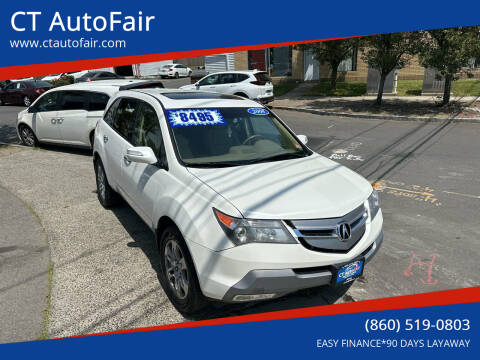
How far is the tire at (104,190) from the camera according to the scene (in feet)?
18.1

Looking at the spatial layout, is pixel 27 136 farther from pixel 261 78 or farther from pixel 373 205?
pixel 373 205

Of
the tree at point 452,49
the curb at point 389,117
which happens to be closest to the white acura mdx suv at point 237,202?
the curb at point 389,117

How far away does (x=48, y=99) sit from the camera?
9570 millimetres

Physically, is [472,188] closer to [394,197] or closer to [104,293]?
[394,197]

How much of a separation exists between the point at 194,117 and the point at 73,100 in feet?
20.4

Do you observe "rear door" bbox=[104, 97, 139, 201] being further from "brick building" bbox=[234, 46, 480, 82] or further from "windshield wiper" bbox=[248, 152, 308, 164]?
"brick building" bbox=[234, 46, 480, 82]

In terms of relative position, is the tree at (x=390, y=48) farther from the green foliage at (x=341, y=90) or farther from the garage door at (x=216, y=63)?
the garage door at (x=216, y=63)

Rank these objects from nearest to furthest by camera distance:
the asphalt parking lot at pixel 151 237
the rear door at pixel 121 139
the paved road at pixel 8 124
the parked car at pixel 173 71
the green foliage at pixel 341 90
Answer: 1. the asphalt parking lot at pixel 151 237
2. the rear door at pixel 121 139
3. the paved road at pixel 8 124
4. the green foliage at pixel 341 90
5. the parked car at pixel 173 71

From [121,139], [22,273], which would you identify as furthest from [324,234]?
[22,273]

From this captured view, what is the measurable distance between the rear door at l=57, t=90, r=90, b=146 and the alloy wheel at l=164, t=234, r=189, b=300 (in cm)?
635

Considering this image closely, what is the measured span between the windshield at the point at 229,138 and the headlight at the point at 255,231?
0.93m

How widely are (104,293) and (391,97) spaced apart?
17042mm

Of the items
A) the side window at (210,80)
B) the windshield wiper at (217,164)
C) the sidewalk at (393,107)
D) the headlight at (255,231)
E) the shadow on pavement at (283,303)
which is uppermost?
the side window at (210,80)

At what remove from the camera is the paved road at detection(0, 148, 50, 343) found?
3256 millimetres
